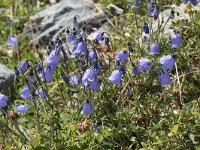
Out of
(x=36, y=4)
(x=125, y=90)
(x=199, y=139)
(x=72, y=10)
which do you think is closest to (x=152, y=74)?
(x=125, y=90)

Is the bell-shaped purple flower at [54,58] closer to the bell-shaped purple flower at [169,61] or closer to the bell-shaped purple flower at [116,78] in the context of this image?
the bell-shaped purple flower at [116,78]

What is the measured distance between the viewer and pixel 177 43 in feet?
12.1

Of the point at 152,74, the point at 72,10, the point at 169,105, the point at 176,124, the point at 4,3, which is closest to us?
the point at 176,124

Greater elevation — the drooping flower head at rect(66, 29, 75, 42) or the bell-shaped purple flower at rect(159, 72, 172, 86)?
the drooping flower head at rect(66, 29, 75, 42)

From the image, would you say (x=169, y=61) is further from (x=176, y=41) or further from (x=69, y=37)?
(x=69, y=37)

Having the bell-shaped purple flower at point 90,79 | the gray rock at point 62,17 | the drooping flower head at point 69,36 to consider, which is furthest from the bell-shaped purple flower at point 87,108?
the gray rock at point 62,17

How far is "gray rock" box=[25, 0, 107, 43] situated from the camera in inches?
255

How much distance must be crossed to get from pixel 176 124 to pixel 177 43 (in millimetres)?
573

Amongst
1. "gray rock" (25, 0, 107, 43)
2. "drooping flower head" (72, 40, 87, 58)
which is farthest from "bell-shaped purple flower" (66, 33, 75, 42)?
"gray rock" (25, 0, 107, 43)

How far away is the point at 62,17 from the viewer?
6812 mm

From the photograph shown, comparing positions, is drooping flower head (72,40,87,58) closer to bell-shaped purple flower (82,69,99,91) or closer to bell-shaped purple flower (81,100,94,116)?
bell-shaped purple flower (82,69,99,91)

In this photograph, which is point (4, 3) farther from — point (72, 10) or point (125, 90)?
point (125, 90)

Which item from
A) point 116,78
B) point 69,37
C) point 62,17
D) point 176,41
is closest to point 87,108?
point 116,78

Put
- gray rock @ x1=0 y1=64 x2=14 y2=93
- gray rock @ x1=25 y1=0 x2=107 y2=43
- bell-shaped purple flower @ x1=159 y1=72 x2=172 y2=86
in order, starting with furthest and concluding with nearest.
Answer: gray rock @ x1=25 y1=0 x2=107 y2=43, gray rock @ x1=0 y1=64 x2=14 y2=93, bell-shaped purple flower @ x1=159 y1=72 x2=172 y2=86
